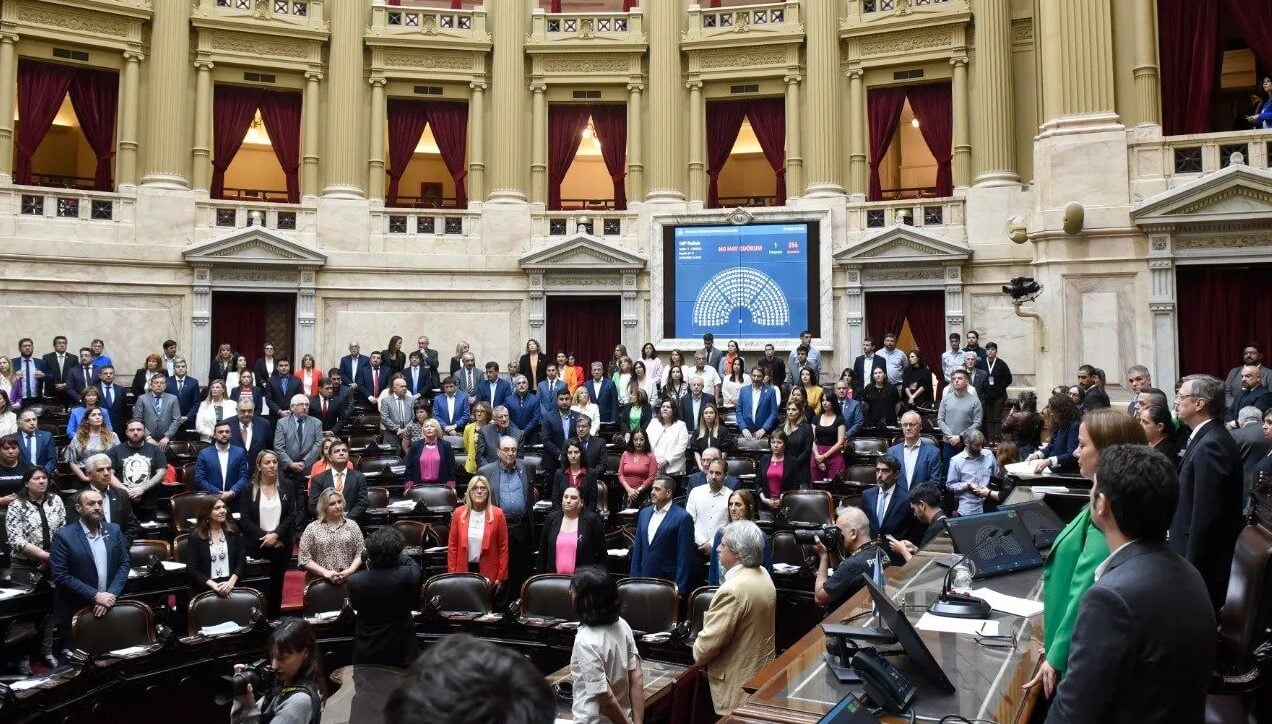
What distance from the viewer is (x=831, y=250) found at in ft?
53.1

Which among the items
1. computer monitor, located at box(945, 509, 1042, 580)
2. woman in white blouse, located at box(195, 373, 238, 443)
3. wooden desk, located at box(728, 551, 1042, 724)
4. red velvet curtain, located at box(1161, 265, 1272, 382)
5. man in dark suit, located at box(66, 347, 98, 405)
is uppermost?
red velvet curtain, located at box(1161, 265, 1272, 382)

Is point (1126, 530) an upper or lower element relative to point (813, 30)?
lower

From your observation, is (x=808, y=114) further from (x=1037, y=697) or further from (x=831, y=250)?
(x=1037, y=697)

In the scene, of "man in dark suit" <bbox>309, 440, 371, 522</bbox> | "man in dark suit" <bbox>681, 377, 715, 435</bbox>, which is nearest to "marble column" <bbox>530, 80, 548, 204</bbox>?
"man in dark suit" <bbox>681, 377, 715, 435</bbox>

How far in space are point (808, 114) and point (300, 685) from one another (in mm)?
15481

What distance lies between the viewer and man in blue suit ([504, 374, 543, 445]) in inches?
442

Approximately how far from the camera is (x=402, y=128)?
18188 millimetres

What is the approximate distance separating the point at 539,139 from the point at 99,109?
8.01 m

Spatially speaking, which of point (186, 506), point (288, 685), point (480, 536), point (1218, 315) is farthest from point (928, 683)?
point (1218, 315)

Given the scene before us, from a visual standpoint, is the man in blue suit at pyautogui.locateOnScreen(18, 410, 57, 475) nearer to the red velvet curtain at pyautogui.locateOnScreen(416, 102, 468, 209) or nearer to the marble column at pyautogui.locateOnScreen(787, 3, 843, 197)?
the red velvet curtain at pyautogui.locateOnScreen(416, 102, 468, 209)

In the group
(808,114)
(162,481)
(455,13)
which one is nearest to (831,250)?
(808,114)

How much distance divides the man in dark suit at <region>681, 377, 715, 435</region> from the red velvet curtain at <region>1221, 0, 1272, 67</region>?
9.74 meters

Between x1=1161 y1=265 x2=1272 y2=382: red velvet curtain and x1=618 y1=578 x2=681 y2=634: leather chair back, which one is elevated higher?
x1=1161 y1=265 x2=1272 y2=382: red velvet curtain

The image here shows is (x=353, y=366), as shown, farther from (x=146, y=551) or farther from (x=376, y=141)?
(x=146, y=551)
